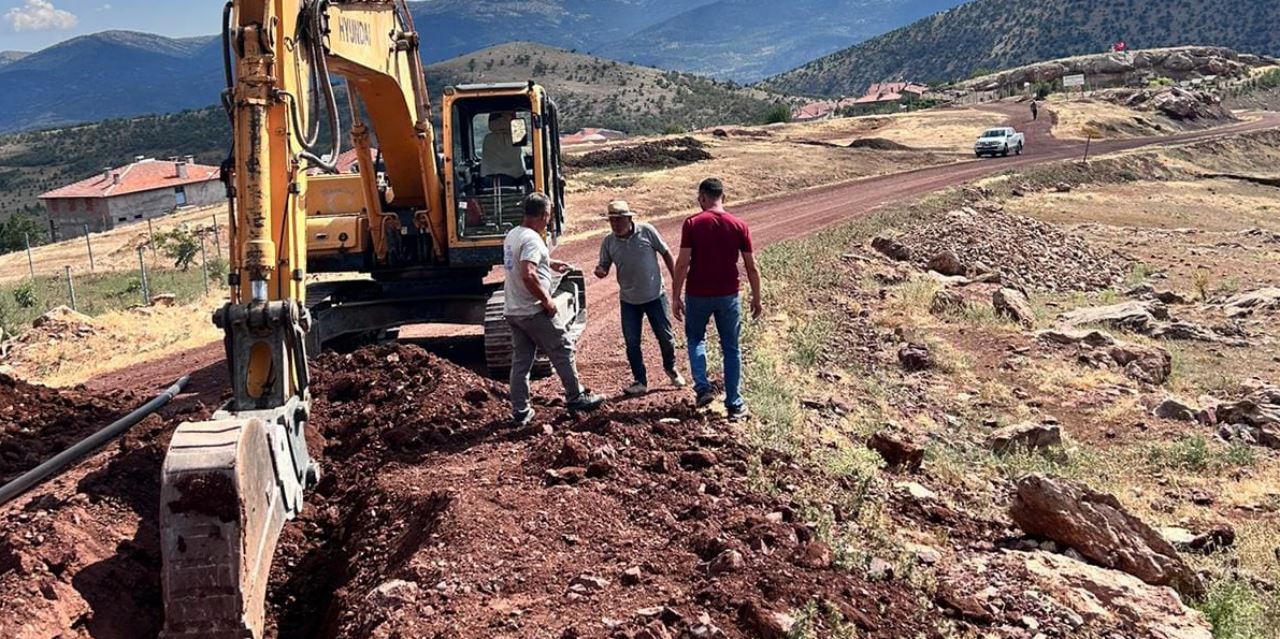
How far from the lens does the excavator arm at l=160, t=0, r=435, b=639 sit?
15.0 ft

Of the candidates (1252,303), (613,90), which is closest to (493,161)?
(1252,303)

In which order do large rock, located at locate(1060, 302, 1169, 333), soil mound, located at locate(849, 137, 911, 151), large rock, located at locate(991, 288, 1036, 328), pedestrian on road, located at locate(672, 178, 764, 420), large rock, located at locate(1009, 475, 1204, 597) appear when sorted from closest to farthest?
large rock, located at locate(1009, 475, 1204, 597) → pedestrian on road, located at locate(672, 178, 764, 420) → large rock, located at locate(991, 288, 1036, 328) → large rock, located at locate(1060, 302, 1169, 333) → soil mound, located at locate(849, 137, 911, 151)

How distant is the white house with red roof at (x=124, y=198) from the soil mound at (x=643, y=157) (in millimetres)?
43293

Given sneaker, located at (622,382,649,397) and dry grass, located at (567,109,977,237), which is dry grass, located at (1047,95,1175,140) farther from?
sneaker, located at (622,382,649,397)

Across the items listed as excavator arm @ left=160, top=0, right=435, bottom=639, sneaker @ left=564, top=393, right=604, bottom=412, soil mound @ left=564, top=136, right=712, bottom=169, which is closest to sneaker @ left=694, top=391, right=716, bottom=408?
sneaker @ left=564, top=393, right=604, bottom=412

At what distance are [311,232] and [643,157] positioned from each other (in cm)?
2892

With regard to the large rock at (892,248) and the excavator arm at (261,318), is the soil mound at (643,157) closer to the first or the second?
the large rock at (892,248)

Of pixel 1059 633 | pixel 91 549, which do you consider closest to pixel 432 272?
pixel 91 549

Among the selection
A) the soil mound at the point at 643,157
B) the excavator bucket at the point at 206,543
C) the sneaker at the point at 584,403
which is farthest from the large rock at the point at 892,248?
the soil mound at the point at 643,157

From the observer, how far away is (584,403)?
26.2 feet

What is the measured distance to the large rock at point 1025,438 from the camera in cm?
1016

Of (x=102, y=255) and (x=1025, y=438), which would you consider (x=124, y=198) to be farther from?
(x=1025, y=438)

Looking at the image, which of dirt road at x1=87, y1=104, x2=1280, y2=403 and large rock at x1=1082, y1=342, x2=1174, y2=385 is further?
large rock at x1=1082, y1=342, x2=1174, y2=385

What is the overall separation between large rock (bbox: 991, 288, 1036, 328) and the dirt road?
586 cm
